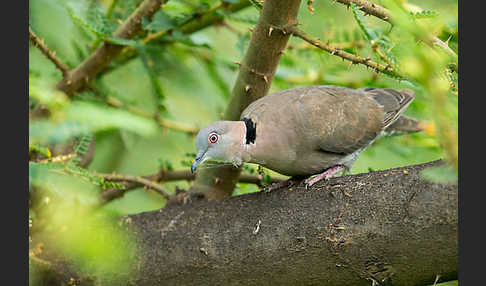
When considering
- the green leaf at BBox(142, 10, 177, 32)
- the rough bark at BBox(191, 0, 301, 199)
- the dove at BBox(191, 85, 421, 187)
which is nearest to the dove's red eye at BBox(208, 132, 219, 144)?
the dove at BBox(191, 85, 421, 187)

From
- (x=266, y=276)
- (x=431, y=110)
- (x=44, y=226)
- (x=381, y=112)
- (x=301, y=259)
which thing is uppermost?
(x=431, y=110)

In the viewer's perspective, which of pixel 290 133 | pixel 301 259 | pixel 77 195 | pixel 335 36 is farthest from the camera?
pixel 335 36

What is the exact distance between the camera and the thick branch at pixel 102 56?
3354mm

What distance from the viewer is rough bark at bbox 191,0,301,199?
8.71 ft

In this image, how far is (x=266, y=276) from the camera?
8.00 feet

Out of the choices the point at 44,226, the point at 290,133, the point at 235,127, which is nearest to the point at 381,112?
the point at 290,133

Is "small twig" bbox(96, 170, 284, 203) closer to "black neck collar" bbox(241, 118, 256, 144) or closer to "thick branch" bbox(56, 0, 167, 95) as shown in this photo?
"black neck collar" bbox(241, 118, 256, 144)

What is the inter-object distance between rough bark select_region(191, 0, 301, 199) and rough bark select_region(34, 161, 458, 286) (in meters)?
0.40

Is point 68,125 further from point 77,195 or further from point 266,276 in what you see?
point 266,276

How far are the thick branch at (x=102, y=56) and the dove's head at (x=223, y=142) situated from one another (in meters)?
0.94

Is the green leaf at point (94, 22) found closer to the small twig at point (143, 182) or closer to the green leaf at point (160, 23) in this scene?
the green leaf at point (160, 23)

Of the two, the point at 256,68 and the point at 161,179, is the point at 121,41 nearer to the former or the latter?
the point at 256,68

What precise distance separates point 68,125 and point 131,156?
3.78 meters

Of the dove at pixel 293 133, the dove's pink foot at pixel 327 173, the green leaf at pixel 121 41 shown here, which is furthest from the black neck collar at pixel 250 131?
the green leaf at pixel 121 41
